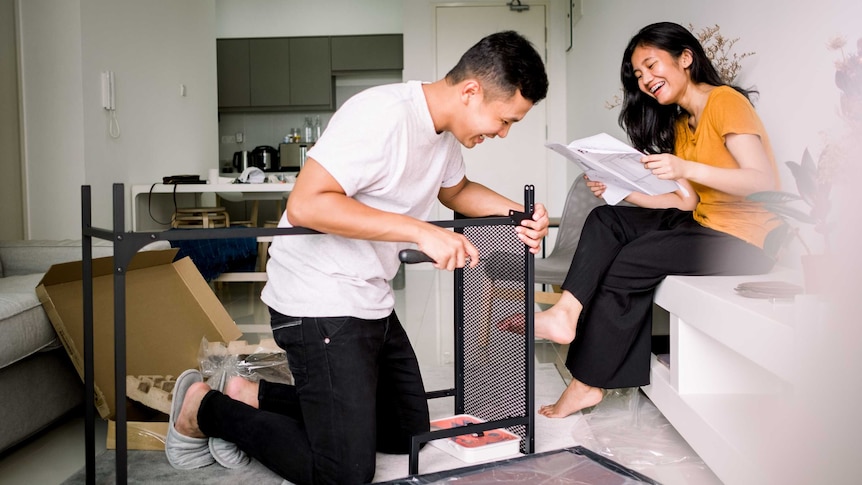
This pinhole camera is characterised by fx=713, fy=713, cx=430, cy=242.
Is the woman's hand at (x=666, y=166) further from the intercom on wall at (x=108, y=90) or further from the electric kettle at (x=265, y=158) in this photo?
the electric kettle at (x=265, y=158)

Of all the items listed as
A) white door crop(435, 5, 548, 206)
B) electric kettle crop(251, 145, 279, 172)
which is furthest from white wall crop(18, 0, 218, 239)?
white door crop(435, 5, 548, 206)

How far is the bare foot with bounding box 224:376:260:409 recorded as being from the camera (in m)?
1.75

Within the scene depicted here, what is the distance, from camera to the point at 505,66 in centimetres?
142

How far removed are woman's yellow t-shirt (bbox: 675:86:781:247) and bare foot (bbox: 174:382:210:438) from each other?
1.39 m

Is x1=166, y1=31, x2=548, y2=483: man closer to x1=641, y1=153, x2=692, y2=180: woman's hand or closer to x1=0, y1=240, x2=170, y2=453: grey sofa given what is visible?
x1=641, y1=153, x2=692, y2=180: woman's hand

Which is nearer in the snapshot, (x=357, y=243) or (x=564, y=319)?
(x=357, y=243)

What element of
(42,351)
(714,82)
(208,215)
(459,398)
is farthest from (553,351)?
(208,215)

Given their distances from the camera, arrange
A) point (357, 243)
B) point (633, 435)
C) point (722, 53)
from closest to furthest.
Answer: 1. point (357, 243)
2. point (633, 435)
3. point (722, 53)

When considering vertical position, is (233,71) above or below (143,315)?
above

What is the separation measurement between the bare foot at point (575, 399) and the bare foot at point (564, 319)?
161mm

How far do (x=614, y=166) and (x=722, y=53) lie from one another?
0.82 metres

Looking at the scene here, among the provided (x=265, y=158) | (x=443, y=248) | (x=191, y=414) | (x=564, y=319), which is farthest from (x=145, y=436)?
(x=265, y=158)

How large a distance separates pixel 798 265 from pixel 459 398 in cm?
99

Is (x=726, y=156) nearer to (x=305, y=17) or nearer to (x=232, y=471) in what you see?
(x=232, y=471)
